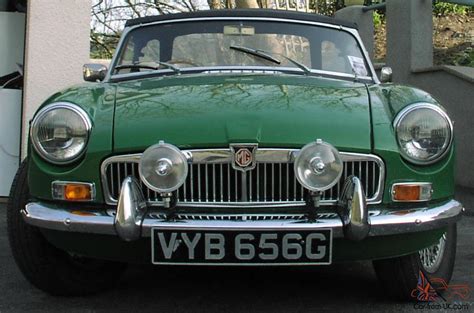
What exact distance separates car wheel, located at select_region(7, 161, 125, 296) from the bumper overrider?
0.32 m

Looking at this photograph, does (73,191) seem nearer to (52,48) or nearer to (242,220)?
(242,220)

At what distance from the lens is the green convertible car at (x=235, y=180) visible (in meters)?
2.78

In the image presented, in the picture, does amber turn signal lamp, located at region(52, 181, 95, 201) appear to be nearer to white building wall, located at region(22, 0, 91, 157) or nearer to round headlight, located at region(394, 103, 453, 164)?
round headlight, located at region(394, 103, 453, 164)

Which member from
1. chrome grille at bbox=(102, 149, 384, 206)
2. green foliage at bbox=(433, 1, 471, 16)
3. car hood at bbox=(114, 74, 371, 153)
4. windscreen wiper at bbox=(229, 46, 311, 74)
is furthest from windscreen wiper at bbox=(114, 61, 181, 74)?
green foliage at bbox=(433, 1, 471, 16)

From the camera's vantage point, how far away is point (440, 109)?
3131 millimetres

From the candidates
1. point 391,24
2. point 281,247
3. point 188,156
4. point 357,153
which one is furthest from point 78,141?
point 391,24

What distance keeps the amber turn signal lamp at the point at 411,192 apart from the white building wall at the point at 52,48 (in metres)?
4.26

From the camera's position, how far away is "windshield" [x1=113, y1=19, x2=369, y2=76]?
4047 mm

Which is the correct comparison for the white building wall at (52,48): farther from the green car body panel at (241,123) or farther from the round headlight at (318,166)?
the round headlight at (318,166)

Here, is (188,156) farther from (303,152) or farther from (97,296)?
(97,296)

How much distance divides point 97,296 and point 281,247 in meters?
1.20

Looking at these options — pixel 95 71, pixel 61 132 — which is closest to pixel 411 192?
pixel 61 132

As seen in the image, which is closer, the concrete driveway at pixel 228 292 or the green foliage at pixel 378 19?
the concrete driveway at pixel 228 292

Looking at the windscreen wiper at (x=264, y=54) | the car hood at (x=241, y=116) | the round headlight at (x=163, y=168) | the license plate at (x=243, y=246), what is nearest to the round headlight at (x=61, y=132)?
the car hood at (x=241, y=116)
